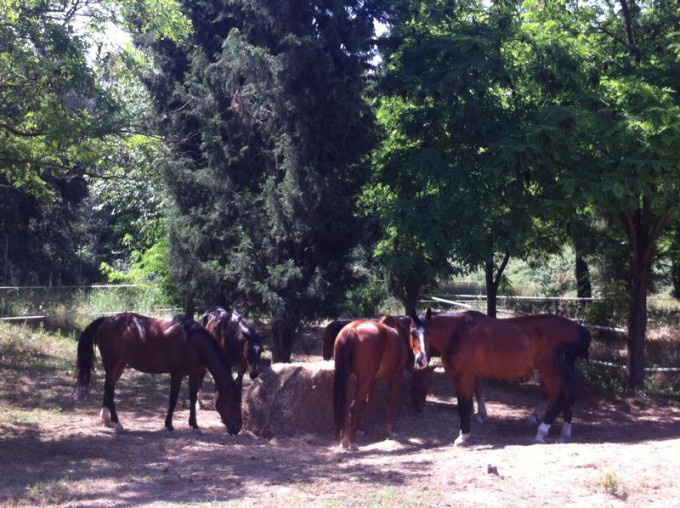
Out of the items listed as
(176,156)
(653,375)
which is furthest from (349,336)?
(653,375)

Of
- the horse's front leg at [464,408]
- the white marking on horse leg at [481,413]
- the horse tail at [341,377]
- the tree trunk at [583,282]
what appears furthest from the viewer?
the tree trunk at [583,282]

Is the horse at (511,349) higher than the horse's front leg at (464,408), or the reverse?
the horse at (511,349)

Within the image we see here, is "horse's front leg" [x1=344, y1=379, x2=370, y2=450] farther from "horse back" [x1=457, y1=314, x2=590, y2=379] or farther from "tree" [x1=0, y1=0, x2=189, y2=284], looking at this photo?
"tree" [x1=0, y1=0, x2=189, y2=284]

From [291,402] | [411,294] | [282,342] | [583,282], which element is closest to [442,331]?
[291,402]

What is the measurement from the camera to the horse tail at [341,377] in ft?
31.6

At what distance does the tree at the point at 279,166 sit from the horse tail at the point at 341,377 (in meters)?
3.32

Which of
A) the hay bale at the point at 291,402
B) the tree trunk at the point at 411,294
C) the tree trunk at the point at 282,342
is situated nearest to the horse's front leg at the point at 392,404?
the hay bale at the point at 291,402

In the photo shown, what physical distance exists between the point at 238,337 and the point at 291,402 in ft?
5.67

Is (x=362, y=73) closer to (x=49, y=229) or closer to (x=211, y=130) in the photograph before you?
(x=211, y=130)

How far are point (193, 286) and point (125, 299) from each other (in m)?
8.09

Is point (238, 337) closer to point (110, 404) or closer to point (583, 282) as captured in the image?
point (110, 404)

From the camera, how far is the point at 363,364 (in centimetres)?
991

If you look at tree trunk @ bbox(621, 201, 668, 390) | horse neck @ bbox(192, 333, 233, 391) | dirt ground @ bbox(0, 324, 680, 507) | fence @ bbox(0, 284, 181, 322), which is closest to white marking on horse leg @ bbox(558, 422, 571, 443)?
dirt ground @ bbox(0, 324, 680, 507)

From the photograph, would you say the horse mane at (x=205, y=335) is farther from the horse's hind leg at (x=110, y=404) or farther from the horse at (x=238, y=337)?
the horse's hind leg at (x=110, y=404)
